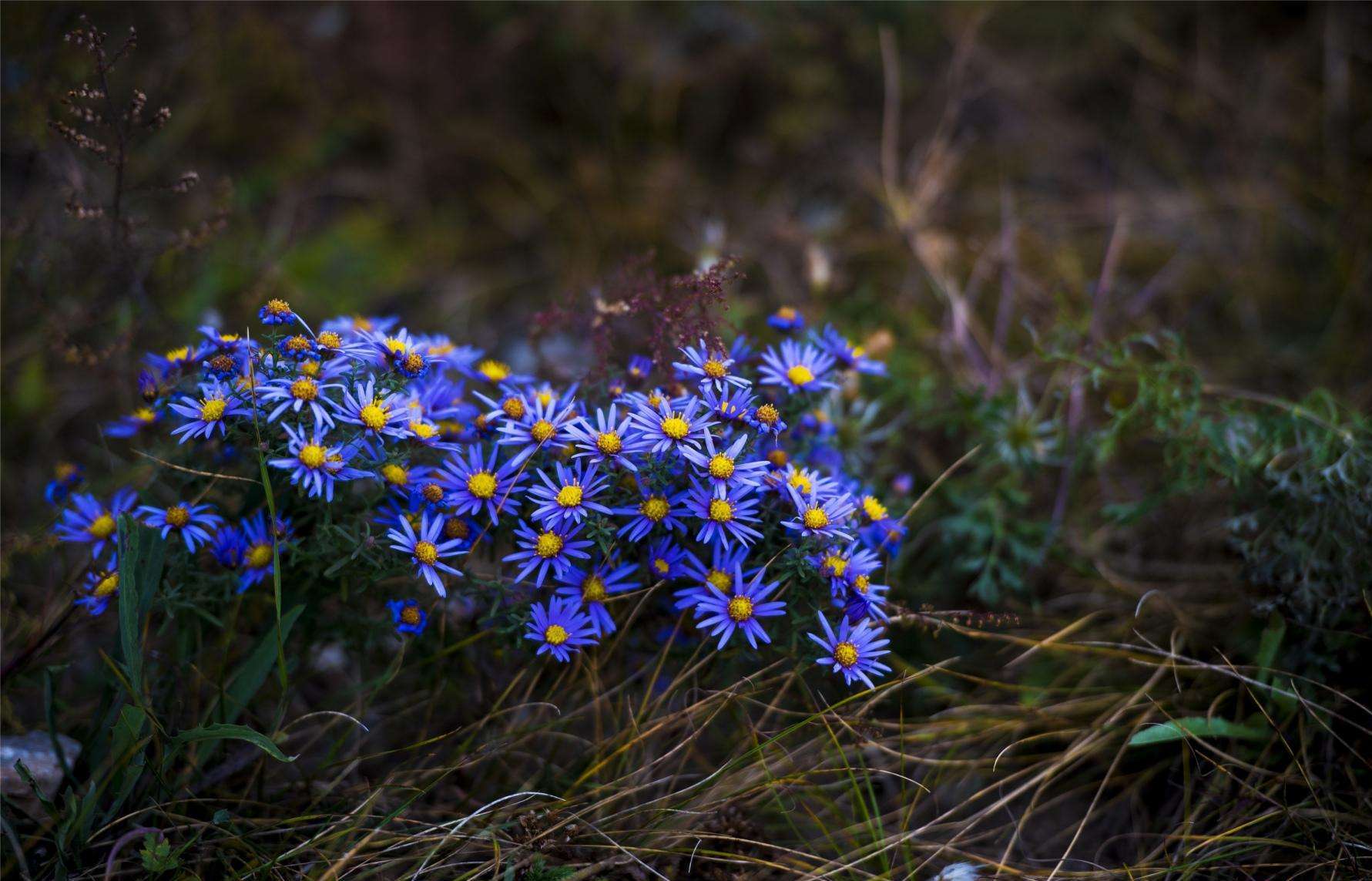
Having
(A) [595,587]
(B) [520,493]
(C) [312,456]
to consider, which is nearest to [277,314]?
(C) [312,456]

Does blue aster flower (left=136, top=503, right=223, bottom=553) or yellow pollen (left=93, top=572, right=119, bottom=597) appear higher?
blue aster flower (left=136, top=503, right=223, bottom=553)

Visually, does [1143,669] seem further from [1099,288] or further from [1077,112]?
[1077,112]

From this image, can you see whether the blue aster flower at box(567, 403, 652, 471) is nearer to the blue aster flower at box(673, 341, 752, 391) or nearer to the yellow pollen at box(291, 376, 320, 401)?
the blue aster flower at box(673, 341, 752, 391)

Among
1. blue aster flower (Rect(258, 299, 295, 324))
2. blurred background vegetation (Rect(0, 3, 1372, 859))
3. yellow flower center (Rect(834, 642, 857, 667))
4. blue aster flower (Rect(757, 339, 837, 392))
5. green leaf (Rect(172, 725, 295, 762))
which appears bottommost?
green leaf (Rect(172, 725, 295, 762))

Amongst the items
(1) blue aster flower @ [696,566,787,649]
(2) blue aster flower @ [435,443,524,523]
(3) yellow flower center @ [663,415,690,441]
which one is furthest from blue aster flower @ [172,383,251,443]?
(1) blue aster flower @ [696,566,787,649]

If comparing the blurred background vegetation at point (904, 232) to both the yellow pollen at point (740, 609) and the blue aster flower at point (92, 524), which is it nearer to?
the blue aster flower at point (92, 524)

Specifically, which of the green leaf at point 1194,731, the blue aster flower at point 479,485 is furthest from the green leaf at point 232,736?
the green leaf at point 1194,731

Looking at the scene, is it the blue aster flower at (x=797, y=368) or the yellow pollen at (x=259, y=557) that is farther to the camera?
the blue aster flower at (x=797, y=368)
